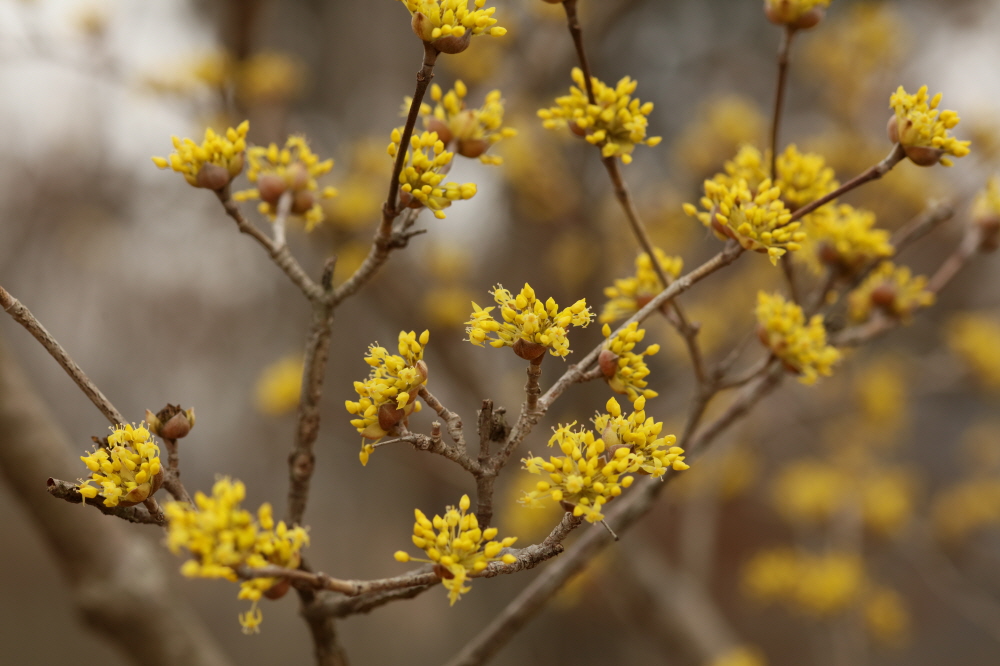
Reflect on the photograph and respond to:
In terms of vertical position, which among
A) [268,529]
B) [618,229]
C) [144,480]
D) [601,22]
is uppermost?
[601,22]

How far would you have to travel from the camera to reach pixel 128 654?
1.41m

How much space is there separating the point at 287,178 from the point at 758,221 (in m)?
0.70

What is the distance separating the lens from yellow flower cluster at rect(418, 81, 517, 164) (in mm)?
982

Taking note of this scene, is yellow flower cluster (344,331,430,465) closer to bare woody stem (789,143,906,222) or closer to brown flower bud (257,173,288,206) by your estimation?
brown flower bud (257,173,288,206)

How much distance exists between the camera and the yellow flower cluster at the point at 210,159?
37.2 inches

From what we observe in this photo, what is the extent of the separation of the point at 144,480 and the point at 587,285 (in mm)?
2232

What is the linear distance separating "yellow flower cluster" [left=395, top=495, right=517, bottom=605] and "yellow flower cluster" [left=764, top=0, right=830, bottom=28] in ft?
3.02

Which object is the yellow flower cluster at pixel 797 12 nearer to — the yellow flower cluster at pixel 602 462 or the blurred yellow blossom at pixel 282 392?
the yellow flower cluster at pixel 602 462

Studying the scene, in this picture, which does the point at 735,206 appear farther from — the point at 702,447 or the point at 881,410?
the point at 881,410

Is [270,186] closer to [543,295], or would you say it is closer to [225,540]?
[225,540]

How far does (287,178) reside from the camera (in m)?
1.07

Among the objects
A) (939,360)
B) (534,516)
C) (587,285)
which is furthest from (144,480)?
(939,360)

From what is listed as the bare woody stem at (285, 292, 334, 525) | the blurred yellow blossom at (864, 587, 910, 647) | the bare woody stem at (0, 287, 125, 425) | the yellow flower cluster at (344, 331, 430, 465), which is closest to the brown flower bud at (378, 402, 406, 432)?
the yellow flower cluster at (344, 331, 430, 465)

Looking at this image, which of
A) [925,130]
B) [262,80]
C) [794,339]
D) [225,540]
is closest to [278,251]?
[225,540]
